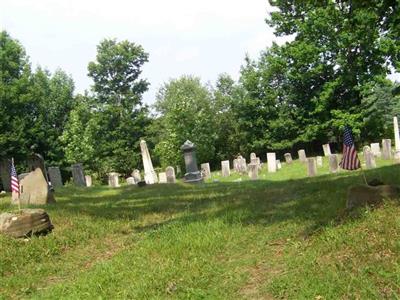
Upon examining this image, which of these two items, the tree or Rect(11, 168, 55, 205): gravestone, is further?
the tree

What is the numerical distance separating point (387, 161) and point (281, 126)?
18.0 meters

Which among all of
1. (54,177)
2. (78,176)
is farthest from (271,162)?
(54,177)

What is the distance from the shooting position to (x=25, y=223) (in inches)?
399

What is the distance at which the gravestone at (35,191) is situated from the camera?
14523mm

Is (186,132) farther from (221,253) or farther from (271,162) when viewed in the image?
(221,253)

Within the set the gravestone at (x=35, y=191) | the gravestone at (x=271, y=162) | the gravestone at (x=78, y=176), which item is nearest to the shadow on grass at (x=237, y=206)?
the gravestone at (x=35, y=191)

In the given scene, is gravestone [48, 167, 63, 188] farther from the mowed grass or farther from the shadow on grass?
the mowed grass

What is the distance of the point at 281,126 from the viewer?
42.9 m

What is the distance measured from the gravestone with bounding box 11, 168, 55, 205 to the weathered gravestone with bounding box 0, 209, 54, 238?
411cm

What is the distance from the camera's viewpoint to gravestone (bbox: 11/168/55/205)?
1452 centimetres

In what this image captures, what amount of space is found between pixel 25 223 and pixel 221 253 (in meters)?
4.46

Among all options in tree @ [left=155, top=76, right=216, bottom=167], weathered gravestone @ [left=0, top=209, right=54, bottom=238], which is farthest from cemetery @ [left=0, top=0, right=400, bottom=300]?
tree @ [left=155, top=76, right=216, bottom=167]

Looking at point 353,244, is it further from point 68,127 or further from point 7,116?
point 68,127

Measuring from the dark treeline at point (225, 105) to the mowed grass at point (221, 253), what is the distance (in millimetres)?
23483
